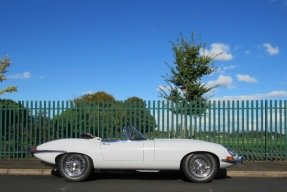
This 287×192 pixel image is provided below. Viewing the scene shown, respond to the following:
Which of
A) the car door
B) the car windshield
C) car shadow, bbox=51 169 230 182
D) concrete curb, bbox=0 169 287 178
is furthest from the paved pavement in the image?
the car windshield

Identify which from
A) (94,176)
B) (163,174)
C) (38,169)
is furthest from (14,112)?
(163,174)

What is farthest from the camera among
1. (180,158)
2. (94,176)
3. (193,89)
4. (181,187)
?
(193,89)

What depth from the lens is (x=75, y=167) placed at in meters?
8.59

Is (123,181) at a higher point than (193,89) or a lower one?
lower

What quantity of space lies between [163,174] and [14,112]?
594cm

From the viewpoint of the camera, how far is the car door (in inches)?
331

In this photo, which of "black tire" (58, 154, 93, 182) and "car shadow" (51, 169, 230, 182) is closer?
"black tire" (58, 154, 93, 182)

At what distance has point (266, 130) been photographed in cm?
1248

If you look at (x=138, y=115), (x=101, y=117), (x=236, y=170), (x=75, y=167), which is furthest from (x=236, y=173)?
(x=101, y=117)

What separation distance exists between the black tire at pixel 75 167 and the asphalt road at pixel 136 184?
0.56ft

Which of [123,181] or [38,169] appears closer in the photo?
[123,181]

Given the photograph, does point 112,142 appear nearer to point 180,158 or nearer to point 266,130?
point 180,158

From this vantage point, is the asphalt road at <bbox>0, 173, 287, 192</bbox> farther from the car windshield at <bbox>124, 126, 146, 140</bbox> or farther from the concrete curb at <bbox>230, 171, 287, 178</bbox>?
the car windshield at <bbox>124, 126, 146, 140</bbox>

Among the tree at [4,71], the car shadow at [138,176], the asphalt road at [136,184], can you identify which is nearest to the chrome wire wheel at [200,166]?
the asphalt road at [136,184]
